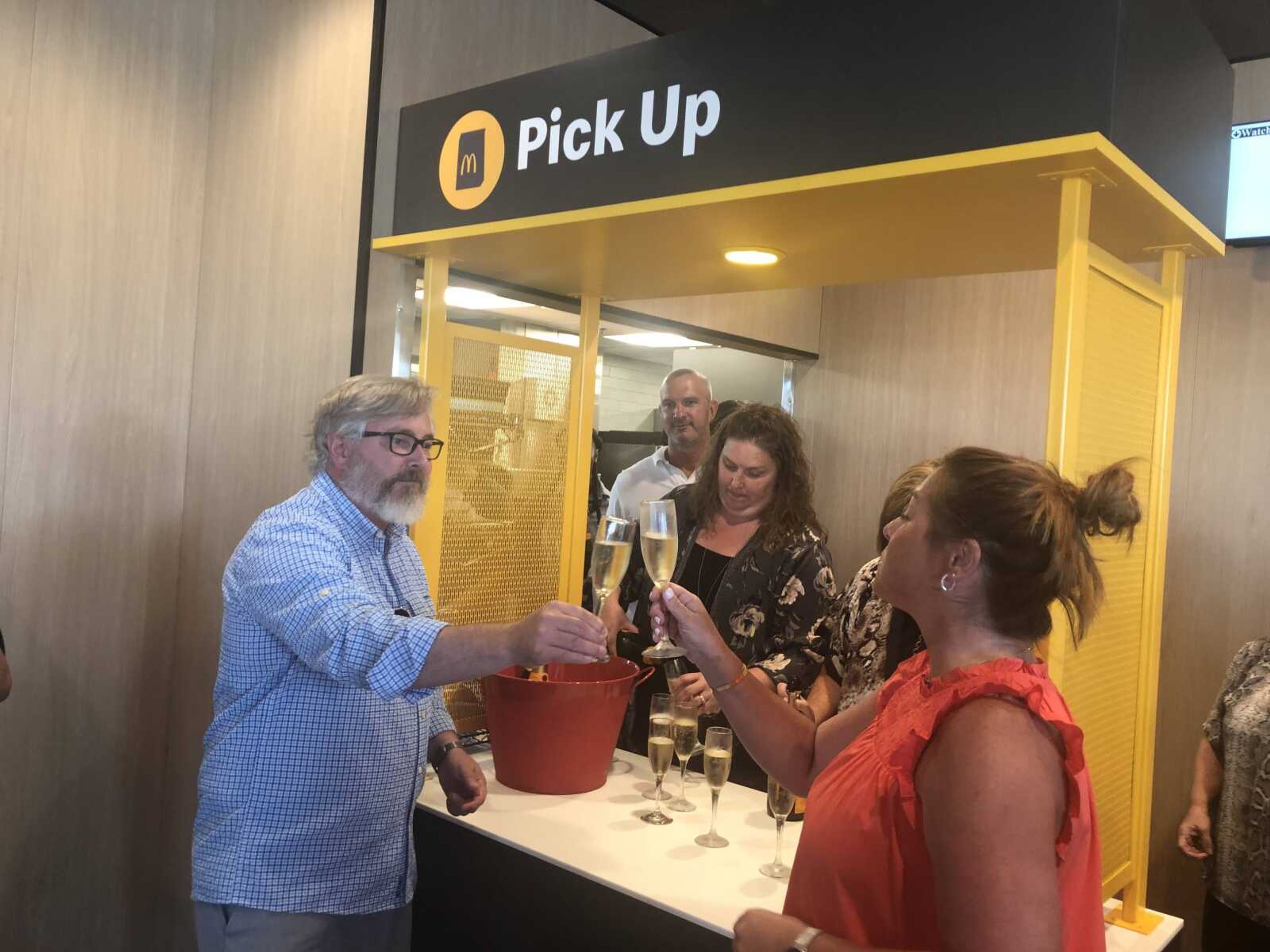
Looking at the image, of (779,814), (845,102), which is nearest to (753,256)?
(845,102)

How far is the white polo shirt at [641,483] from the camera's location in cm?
355

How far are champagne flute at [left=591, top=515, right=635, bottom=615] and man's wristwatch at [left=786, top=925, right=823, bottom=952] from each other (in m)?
0.65

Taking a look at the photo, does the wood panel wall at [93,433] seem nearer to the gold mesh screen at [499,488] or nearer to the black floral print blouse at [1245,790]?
the gold mesh screen at [499,488]

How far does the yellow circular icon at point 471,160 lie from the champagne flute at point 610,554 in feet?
3.37

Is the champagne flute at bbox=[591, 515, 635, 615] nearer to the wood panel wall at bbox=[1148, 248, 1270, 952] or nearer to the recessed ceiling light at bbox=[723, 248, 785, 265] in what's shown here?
the recessed ceiling light at bbox=[723, 248, 785, 265]

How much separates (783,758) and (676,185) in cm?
109

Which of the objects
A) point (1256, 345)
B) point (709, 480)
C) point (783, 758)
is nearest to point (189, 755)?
point (709, 480)

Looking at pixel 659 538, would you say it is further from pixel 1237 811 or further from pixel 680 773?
pixel 1237 811

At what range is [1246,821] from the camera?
2504 mm

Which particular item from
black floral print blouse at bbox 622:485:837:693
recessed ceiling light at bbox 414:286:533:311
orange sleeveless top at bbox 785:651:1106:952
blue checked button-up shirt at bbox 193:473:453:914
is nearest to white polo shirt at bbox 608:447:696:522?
black floral print blouse at bbox 622:485:837:693

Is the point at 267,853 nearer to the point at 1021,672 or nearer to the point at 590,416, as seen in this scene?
the point at 1021,672

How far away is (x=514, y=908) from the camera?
2.06m

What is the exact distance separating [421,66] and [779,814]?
214 centimetres

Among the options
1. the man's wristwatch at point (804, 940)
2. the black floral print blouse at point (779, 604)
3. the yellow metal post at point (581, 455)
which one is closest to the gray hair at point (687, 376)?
the yellow metal post at point (581, 455)
